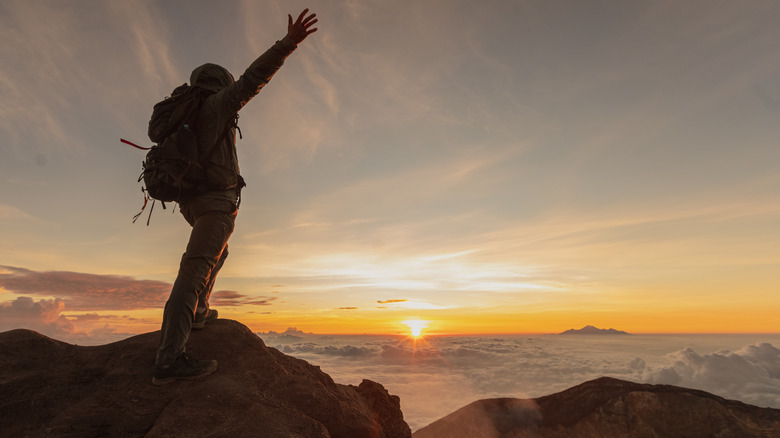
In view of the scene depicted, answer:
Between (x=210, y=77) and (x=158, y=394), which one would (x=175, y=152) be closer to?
(x=210, y=77)

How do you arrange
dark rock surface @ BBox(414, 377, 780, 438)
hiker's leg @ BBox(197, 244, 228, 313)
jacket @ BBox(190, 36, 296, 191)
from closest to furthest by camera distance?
jacket @ BBox(190, 36, 296, 191)
hiker's leg @ BBox(197, 244, 228, 313)
dark rock surface @ BBox(414, 377, 780, 438)

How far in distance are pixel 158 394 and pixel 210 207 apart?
222 centimetres

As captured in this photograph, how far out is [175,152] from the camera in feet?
15.1

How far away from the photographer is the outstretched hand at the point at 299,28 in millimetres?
4617

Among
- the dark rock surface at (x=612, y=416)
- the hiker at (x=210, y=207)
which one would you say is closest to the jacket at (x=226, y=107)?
the hiker at (x=210, y=207)

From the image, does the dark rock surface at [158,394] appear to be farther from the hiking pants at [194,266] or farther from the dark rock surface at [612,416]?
the dark rock surface at [612,416]

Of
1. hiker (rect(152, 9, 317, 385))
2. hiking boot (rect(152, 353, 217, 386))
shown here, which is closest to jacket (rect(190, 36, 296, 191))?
hiker (rect(152, 9, 317, 385))

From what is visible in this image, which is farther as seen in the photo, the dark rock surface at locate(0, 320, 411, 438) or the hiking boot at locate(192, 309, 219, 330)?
the hiking boot at locate(192, 309, 219, 330)

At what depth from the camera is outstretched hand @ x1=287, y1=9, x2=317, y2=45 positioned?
4617mm

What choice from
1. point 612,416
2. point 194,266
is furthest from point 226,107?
point 612,416

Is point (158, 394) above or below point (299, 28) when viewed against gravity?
below

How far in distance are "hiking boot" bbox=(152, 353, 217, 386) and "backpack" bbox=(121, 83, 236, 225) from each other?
201 centimetres

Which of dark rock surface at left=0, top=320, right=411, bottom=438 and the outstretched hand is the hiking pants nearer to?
dark rock surface at left=0, top=320, right=411, bottom=438

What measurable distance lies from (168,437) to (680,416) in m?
7.86
